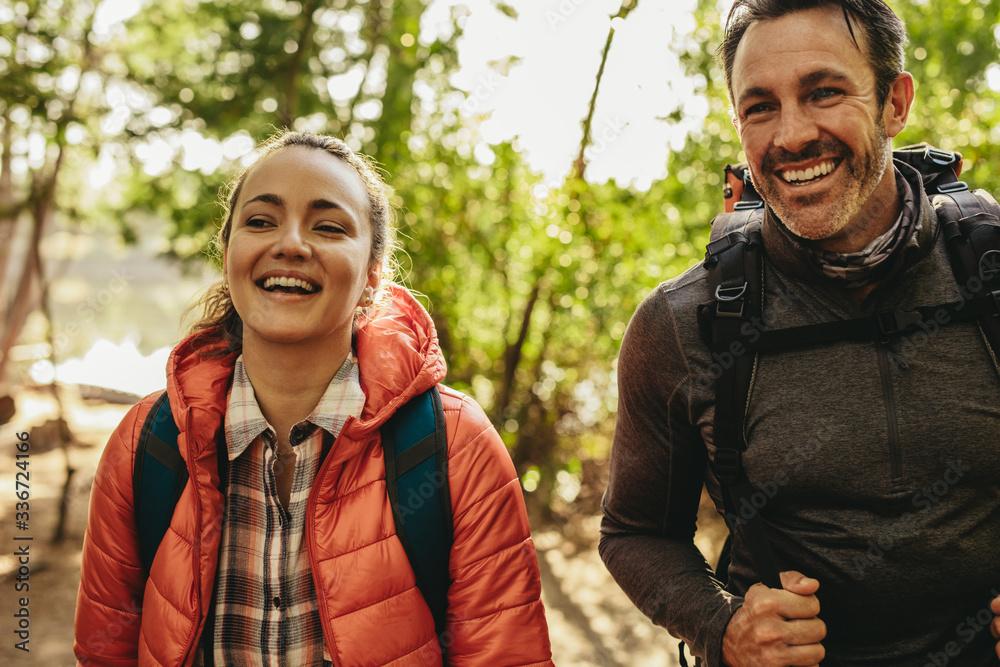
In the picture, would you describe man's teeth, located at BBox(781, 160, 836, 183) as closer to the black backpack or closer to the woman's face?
the black backpack

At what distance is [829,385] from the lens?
163 centimetres

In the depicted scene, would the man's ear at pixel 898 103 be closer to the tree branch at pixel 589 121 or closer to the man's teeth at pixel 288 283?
the man's teeth at pixel 288 283

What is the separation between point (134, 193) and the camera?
28.8ft

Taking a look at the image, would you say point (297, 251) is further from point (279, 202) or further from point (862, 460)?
point (862, 460)

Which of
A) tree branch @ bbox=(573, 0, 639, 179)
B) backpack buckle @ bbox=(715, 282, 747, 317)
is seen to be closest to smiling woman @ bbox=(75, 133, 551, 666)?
backpack buckle @ bbox=(715, 282, 747, 317)

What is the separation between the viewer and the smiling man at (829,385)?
60.4 inches

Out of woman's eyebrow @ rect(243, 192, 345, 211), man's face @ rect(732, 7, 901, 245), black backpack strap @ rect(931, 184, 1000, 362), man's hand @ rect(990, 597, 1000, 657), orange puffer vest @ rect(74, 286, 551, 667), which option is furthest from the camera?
woman's eyebrow @ rect(243, 192, 345, 211)

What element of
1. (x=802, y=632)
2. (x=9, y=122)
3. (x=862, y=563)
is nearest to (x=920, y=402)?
(x=862, y=563)

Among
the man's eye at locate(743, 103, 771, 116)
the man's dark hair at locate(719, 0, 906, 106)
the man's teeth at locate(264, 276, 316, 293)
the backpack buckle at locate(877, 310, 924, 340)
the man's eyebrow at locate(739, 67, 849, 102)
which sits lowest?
the man's teeth at locate(264, 276, 316, 293)

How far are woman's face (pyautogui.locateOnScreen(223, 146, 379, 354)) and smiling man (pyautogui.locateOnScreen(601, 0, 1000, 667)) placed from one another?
877mm

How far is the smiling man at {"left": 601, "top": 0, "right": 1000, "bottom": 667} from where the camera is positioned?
153 centimetres

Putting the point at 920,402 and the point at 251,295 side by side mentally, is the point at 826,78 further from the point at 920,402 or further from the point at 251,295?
the point at 251,295

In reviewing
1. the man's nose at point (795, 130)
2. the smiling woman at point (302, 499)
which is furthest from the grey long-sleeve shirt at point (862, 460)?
the smiling woman at point (302, 499)

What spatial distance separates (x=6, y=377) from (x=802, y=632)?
442 inches
